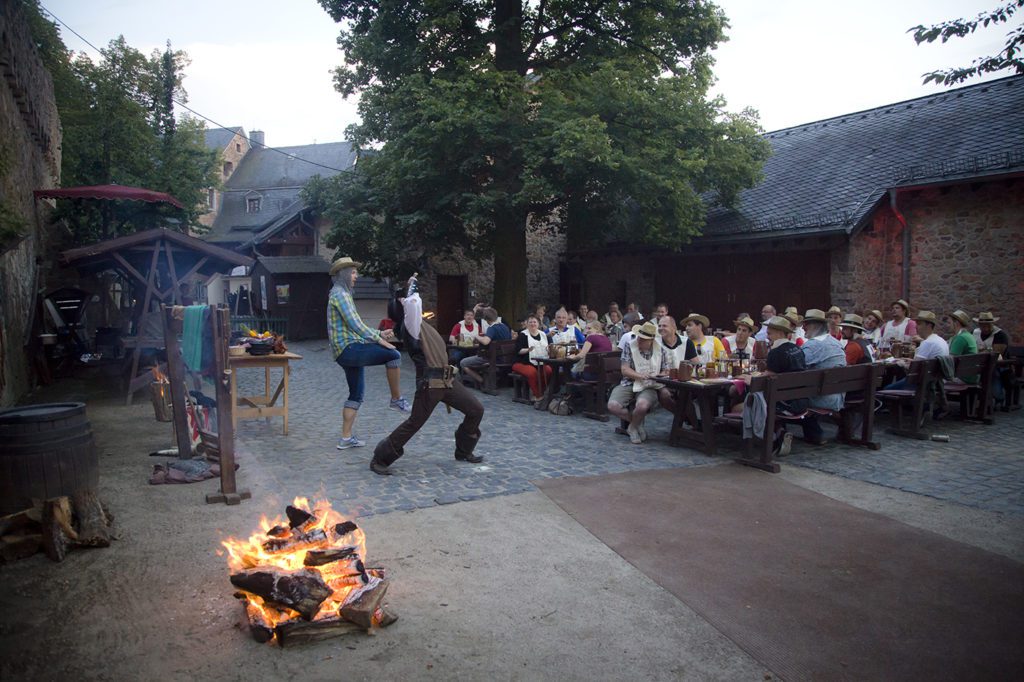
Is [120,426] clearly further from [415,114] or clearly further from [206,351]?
[415,114]

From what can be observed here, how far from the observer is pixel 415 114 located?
14.1 m

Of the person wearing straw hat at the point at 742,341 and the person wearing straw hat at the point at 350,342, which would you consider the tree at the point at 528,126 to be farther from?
the person wearing straw hat at the point at 350,342

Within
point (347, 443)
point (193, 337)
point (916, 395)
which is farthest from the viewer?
point (916, 395)

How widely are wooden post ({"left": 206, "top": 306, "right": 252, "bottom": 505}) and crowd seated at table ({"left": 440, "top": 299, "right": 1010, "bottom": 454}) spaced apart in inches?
179

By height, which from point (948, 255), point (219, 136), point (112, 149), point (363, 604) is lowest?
point (363, 604)

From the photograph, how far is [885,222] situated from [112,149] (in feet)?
76.3

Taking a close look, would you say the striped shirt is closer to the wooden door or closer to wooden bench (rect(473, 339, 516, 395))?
wooden bench (rect(473, 339, 516, 395))

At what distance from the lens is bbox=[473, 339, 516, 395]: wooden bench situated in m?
12.3

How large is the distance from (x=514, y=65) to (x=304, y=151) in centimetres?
3868

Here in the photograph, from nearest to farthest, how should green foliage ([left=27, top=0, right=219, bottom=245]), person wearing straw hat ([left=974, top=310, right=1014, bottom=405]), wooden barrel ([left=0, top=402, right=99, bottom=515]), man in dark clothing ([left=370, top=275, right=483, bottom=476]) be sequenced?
wooden barrel ([left=0, top=402, right=99, bottom=515]) < man in dark clothing ([left=370, top=275, right=483, bottom=476]) < person wearing straw hat ([left=974, top=310, right=1014, bottom=405]) < green foliage ([left=27, top=0, right=219, bottom=245])

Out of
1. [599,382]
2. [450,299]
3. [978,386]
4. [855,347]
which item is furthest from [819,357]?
[450,299]

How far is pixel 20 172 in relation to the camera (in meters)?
11.5

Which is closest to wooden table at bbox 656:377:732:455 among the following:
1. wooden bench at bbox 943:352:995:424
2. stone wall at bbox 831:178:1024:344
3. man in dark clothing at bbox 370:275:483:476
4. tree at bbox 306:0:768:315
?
man in dark clothing at bbox 370:275:483:476

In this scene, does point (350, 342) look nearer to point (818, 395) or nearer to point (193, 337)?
point (193, 337)
